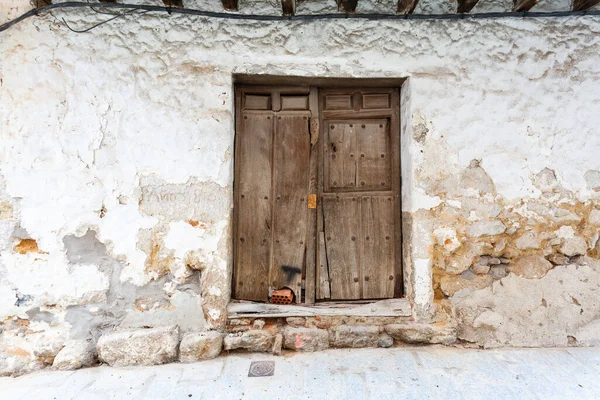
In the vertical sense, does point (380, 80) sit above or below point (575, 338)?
above

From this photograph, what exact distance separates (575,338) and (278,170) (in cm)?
216

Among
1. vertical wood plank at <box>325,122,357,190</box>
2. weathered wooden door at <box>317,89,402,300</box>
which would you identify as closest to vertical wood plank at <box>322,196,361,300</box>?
weathered wooden door at <box>317,89,402,300</box>

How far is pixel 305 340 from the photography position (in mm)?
2254

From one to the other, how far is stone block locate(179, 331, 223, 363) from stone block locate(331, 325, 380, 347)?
28.7 inches

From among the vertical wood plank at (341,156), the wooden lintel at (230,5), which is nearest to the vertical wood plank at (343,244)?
the vertical wood plank at (341,156)

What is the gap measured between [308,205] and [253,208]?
37 centimetres

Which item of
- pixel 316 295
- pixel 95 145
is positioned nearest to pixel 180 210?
pixel 95 145

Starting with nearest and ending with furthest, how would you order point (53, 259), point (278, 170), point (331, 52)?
point (53, 259), point (331, 52), point (278, 170)

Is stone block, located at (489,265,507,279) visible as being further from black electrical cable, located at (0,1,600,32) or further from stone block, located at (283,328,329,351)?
black electrical cable, located at (0,1,600,32)

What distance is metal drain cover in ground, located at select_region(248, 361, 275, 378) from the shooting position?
2039 millimetres

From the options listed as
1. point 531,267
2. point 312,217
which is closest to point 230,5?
point 312,217

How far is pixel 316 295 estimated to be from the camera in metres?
2.51

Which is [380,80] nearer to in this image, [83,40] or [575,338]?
[83,40]

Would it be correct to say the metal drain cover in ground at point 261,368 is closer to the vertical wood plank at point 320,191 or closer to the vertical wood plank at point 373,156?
the vertical wood plank at point 320,191
